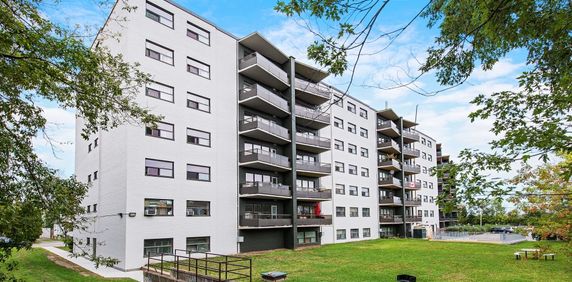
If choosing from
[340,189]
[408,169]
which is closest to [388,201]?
[408,169]

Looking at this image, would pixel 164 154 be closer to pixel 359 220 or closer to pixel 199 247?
pixel 199 247

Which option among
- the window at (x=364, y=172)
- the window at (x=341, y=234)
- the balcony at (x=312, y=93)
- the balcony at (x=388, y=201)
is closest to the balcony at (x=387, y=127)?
the window at (x=364, y=172)

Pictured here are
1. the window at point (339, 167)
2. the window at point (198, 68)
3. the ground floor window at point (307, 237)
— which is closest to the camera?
the window at point (198, 68)

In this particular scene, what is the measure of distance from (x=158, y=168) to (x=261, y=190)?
7525 mm

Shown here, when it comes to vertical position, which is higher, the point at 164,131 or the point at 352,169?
the point at 164,131

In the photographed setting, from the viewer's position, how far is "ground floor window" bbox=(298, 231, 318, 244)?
32875mm

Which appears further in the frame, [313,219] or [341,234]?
[341,234]

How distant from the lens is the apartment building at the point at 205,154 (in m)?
21.9

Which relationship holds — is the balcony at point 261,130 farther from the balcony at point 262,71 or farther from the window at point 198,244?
the window at point 198,244

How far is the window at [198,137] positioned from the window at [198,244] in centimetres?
612

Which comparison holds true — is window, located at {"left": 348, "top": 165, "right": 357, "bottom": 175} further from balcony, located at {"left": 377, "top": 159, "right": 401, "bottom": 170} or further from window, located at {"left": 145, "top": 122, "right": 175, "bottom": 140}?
window, located at {"left": 145, "top": 122, "right": 175, "bottom": 140}

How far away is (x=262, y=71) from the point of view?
1145 inches

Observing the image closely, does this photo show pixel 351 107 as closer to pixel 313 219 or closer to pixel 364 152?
pixel 364 152

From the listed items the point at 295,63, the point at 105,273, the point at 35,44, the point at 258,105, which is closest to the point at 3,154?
the point at 35,44
